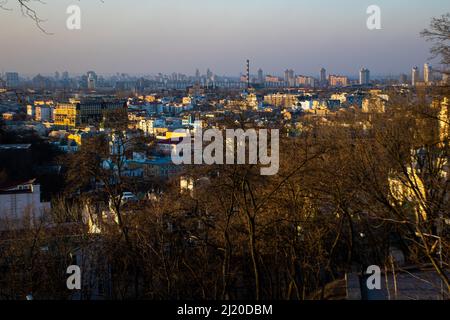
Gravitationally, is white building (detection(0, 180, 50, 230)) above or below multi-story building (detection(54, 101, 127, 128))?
below

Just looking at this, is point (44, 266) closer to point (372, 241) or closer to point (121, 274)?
point (121, 274)

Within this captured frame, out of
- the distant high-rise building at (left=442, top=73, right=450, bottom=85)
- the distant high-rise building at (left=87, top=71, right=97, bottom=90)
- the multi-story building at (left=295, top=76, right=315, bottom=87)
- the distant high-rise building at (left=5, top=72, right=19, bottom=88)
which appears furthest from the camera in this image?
the multi-story building at (left=295, top=76, right=315, bottom=87)

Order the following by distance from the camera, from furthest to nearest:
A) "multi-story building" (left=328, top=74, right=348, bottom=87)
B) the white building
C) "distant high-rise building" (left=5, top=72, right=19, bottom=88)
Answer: "multi-story building" (left=328, top=74, right=348, bottom=87) → the white building → "distant high-rise building" (left=5, top=72, right=19, bottom=88)

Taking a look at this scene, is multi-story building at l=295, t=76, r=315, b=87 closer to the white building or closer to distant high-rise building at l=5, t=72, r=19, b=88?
distant high-rise building at l=5, t=72, r=19, b=88

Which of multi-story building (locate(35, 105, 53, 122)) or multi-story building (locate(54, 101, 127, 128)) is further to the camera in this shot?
multi-story building (locate(35, 105, 53, 122))

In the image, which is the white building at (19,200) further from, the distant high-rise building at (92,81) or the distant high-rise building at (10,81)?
the distant high-rise building at (92,81)

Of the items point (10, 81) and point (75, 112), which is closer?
point (10, 81)

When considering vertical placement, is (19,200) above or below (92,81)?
below

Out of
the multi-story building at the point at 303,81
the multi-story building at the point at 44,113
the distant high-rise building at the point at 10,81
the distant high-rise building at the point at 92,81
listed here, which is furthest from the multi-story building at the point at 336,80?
the distant high-rise building at the point at 10,81

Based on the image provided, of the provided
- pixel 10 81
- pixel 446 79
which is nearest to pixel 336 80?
pixel 446 79

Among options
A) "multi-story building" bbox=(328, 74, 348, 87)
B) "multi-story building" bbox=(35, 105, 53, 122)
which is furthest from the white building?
"multi-story building" bbox=(328, 74, 348, 87)

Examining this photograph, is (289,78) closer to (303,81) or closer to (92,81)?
(303,81)
